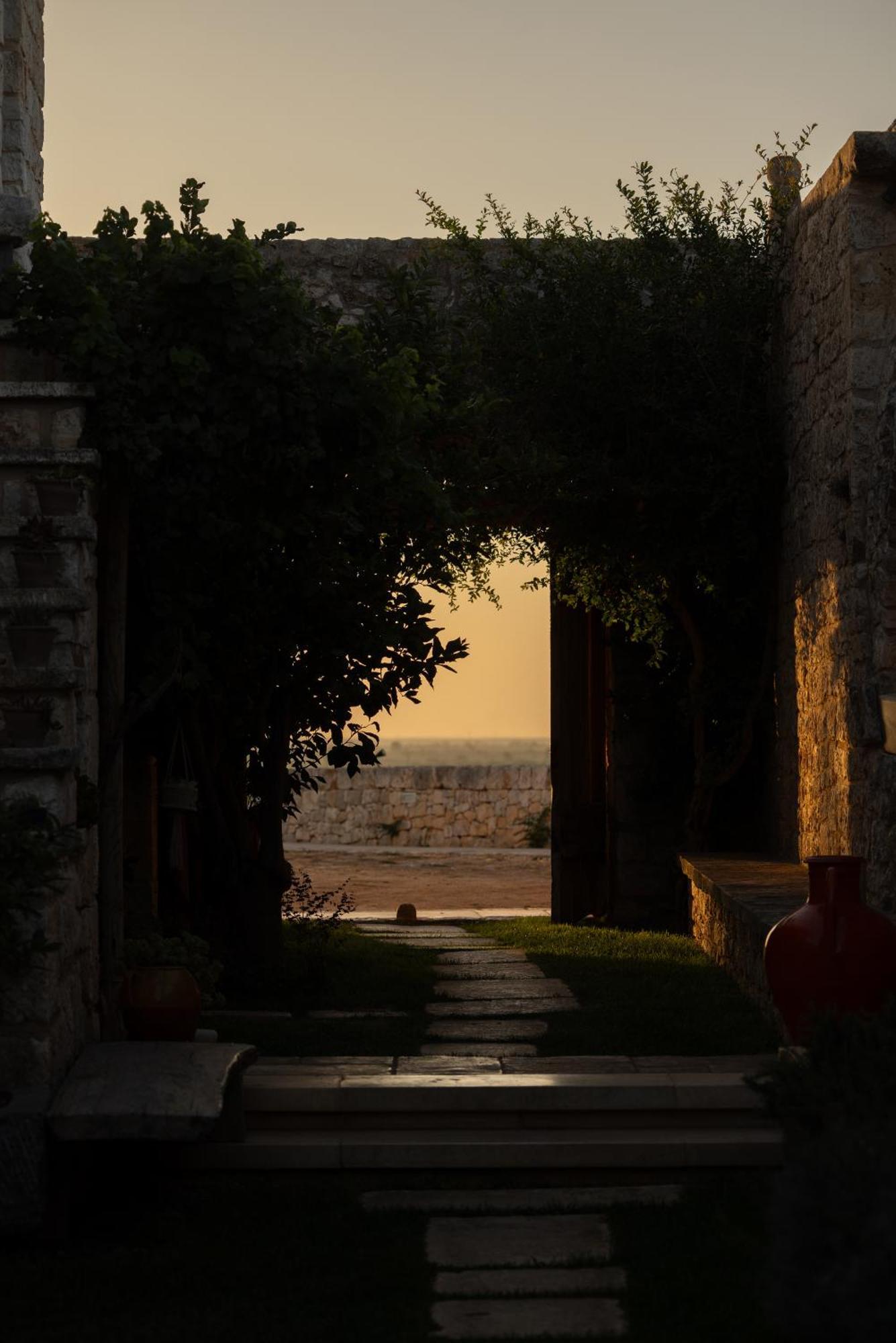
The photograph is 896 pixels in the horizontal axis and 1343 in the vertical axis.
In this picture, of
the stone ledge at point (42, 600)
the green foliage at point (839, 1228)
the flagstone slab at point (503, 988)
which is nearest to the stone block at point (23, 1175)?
the stone ledge at point (42, 600)

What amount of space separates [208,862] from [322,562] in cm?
209

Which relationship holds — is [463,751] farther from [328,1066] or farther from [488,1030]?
[328,1066]

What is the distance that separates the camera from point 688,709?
32.5 feet

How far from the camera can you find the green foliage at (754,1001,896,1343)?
109 inches

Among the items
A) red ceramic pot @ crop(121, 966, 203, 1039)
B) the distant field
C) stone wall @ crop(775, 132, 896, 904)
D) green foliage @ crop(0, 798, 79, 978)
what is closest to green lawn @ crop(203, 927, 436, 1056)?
red ceramic pot @ crop(121, 966, 203, 1039)

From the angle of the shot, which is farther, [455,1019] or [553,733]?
[553,733]

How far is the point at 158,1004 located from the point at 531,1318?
1891 mm

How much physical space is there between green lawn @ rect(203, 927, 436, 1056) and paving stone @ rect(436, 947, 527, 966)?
0.10m

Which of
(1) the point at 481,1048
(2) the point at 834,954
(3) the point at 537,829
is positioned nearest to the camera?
(2) the point at 834,954

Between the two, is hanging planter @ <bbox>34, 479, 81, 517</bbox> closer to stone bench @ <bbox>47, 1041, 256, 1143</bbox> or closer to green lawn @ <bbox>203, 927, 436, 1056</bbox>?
stone bench @ <bbox>47, 1041, 256, 1143</bbox>

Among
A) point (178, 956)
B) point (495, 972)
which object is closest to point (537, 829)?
point (495, 972)

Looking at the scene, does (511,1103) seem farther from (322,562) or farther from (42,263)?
(42,263)

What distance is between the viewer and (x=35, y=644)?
4566mm

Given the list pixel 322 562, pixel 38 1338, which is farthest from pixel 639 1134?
pixel 322 562
